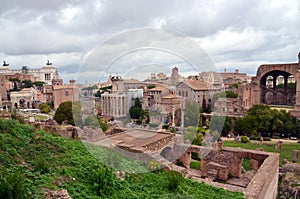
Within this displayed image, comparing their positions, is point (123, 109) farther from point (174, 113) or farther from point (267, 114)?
point (267, 114)

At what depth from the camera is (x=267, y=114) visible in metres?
25.3

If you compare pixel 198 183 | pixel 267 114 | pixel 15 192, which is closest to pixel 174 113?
pixel 198 183

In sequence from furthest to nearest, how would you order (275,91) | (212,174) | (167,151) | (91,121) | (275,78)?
(275,91)
(275,78)
(167,151)
(212,174)
(91,121)

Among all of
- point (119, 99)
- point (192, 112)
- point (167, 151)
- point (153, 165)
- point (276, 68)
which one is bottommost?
point (167, 151)

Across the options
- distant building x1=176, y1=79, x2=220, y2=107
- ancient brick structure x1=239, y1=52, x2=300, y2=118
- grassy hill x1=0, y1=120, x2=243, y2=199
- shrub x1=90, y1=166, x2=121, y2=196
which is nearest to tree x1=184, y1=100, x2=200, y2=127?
distant building x1=176, y1=79, x2=220, y2=107

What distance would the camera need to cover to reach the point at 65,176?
5.91 metres

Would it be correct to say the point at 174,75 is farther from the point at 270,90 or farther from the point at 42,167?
the point at 270,90

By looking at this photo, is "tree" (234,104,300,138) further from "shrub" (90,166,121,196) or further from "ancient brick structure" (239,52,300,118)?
"shrub" (90,166,121,196)

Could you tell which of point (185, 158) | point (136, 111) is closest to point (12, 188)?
point (136, 111)

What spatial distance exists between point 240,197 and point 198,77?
163 inches

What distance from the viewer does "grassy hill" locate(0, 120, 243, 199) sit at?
16.9ft

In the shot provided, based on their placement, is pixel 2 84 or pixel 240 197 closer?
pixel 240 197

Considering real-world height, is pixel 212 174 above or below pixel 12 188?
below

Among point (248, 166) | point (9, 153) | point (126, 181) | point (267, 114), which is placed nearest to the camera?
point (9, 153)
